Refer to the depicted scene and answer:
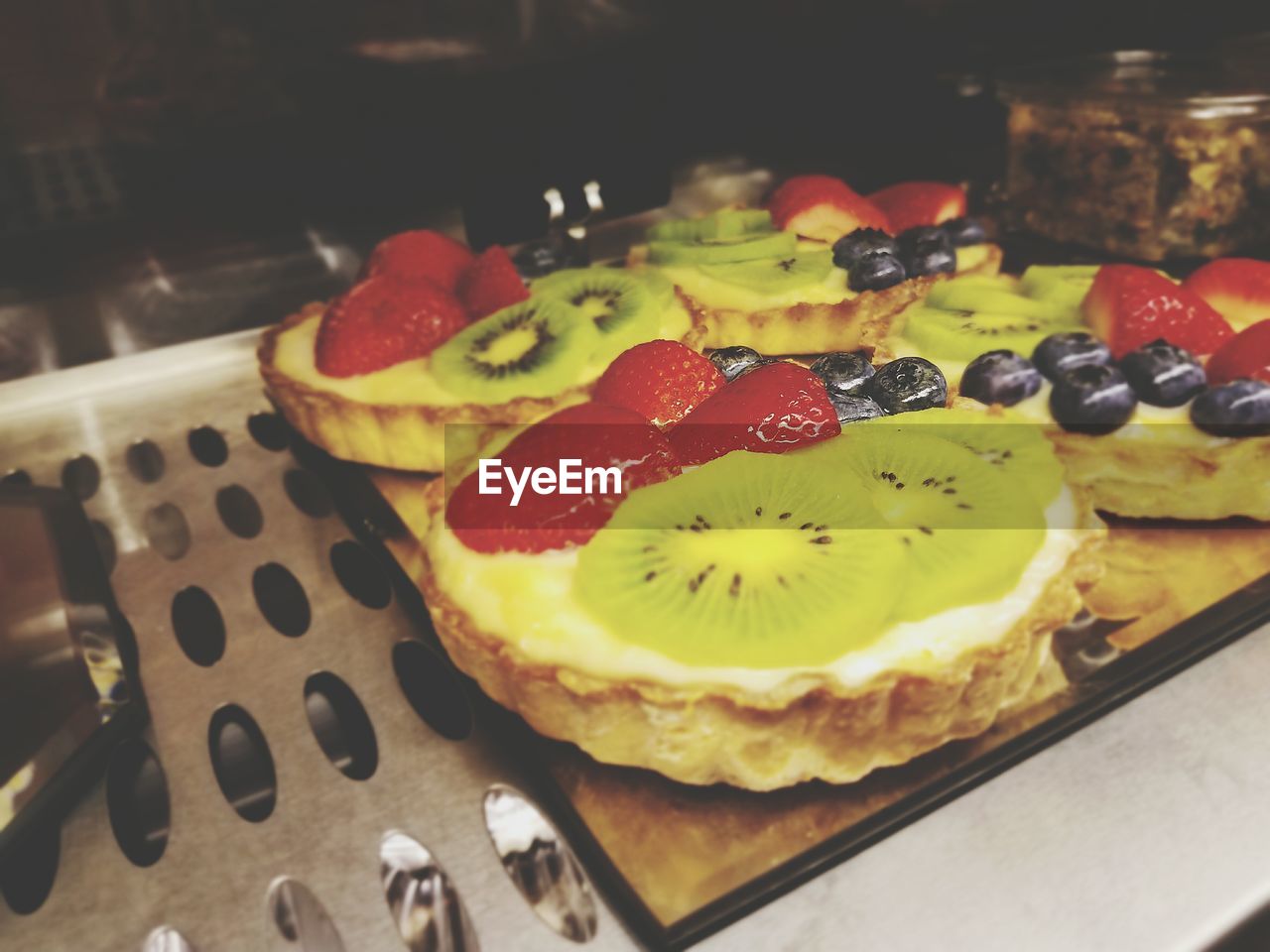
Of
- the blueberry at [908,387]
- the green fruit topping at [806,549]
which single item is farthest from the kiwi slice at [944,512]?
the blueberry at [908,387]

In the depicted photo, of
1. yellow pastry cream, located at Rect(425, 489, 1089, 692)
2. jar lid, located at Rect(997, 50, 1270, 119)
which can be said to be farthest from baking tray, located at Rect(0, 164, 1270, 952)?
jar lid, located at Rect(997, 50, 1270, 119)

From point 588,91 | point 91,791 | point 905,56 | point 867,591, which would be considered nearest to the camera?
point 867,591

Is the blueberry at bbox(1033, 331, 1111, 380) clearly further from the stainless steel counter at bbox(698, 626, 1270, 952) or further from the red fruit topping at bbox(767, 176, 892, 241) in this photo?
the red fruit topping at bbox(767, 176, 892, 241)

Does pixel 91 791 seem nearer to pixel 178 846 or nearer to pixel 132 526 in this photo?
pixel 178 846

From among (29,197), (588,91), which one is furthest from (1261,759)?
(29,197)

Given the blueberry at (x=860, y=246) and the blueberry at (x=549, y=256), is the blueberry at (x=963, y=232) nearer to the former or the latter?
the blueberry at (x=860, y=246)
